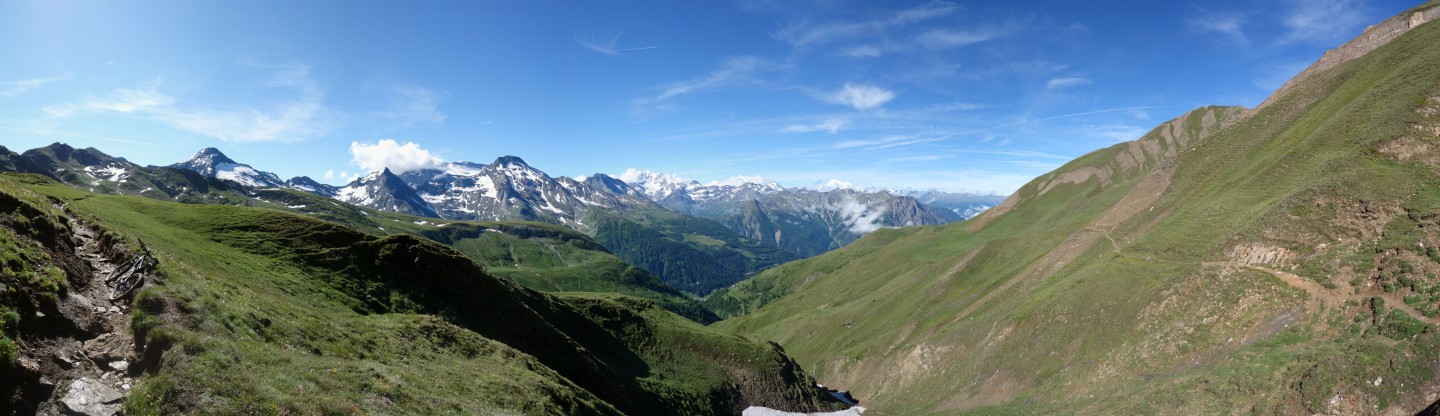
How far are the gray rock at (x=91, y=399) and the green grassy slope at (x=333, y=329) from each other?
578 millimetres

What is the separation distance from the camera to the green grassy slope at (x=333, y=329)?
22109 mm

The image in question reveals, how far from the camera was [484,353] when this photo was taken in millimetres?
48094

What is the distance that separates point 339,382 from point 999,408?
66.0 meters

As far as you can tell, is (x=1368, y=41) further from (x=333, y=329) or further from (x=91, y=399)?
(x=91, y=399)

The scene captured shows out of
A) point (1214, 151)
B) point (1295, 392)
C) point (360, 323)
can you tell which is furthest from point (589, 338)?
point (1214, 151)

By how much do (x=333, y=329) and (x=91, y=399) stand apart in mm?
18884

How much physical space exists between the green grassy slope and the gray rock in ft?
1.89

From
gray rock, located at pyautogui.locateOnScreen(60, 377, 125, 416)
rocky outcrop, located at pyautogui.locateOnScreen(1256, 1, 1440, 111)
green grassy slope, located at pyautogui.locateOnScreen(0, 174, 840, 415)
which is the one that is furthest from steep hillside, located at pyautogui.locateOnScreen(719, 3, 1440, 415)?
gray rock, located at pyautogui.locateOnScreen(60, 377, 125, 416)

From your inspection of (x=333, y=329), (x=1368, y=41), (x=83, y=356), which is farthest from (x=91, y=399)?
(x=1368, y=41)

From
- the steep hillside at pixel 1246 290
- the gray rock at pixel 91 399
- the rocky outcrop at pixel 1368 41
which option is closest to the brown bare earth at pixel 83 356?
the gray rock at pixel 91 399

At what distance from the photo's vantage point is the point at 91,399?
695 inches

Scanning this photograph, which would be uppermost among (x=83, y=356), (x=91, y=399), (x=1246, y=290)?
(x=83, y=356)

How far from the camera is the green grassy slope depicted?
72.5ft

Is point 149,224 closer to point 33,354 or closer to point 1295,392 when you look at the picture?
point 33,354
